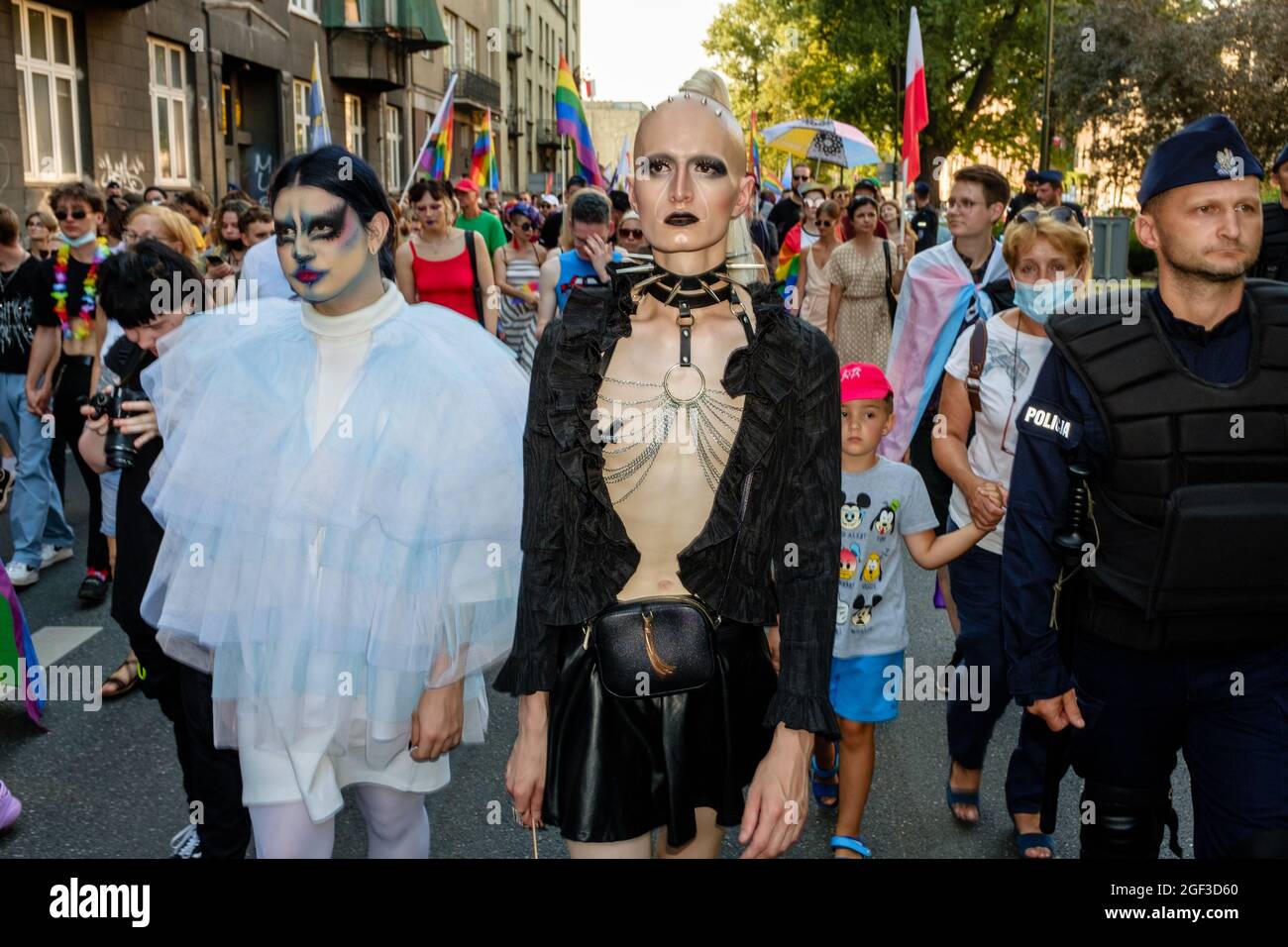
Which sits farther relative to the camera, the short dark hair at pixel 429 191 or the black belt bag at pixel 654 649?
the short dark hair at pixel 429 191

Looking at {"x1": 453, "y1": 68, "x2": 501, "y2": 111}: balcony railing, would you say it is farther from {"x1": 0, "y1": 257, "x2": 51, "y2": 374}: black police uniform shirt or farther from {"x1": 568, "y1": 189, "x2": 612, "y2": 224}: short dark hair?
{"x1": 0, "y1": 257, "x2": 51, "y2": 374}: black police uniform shirt

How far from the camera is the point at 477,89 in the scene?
44.1 meters

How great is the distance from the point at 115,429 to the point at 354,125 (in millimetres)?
29794

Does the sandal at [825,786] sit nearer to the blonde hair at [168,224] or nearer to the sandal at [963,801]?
the sandal at [963,801]

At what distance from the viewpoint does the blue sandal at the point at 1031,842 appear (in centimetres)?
424

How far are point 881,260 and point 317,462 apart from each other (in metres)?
7.33

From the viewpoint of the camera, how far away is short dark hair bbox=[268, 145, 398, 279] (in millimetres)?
3117

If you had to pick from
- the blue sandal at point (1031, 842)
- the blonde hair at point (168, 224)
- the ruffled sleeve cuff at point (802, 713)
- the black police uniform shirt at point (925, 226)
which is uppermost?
the black police uniform shirt at point (925, 226)

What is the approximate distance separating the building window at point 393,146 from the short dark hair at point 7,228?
2622cm

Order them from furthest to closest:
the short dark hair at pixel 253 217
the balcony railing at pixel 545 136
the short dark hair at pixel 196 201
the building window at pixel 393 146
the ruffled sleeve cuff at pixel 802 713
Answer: the balcony railing at pixel 545 136
the building window at pixel 393 146
the short dark hair at pixel 196 201
the short dark hair at pixel 253 217
the ruffled sleeve cuff at pixel 802 713

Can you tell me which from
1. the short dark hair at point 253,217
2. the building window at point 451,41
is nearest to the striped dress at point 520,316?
the short dark hair at point 253,217

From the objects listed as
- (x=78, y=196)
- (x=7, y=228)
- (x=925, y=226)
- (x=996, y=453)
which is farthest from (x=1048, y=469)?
(x=925, y=226)

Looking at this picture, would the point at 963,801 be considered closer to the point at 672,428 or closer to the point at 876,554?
the point at 876,554
